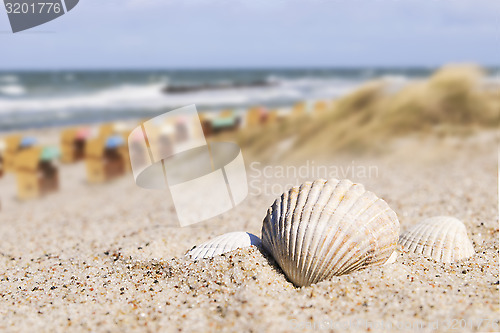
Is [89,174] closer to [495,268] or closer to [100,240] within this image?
[100,240]

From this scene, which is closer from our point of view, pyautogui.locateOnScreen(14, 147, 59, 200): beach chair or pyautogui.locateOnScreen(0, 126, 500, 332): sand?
pyautogui.locateOnScreen(0, 126, 500, 332): sand

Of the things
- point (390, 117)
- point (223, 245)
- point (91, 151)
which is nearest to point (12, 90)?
point (91, 151)

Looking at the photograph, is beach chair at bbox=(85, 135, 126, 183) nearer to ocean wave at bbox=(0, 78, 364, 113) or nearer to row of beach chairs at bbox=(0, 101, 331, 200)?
row of beach chairs at bbox=(0, 101, 331, 200)

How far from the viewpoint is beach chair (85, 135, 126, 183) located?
7.91 metres

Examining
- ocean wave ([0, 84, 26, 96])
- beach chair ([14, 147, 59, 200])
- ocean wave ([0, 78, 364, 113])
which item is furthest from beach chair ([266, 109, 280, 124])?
ocean wave ([0, 84, 26, 96])

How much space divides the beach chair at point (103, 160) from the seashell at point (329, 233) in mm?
5908

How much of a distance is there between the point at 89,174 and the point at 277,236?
6.27m

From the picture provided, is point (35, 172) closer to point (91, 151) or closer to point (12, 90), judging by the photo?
→ point (91, 151)

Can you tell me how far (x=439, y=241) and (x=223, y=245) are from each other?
159 cm

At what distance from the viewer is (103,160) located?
26.0ft

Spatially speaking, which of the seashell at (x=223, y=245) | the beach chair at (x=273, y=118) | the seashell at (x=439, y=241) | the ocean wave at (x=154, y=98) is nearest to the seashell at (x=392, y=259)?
the seashell at (x=439, y=241)

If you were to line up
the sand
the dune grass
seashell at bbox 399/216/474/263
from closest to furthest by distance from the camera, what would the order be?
the sand
seashell at bbox 399/216/474/263
the dune grass

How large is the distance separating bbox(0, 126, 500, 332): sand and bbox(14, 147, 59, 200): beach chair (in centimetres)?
242

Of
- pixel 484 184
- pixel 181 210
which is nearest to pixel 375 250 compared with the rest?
pixel 181 210
